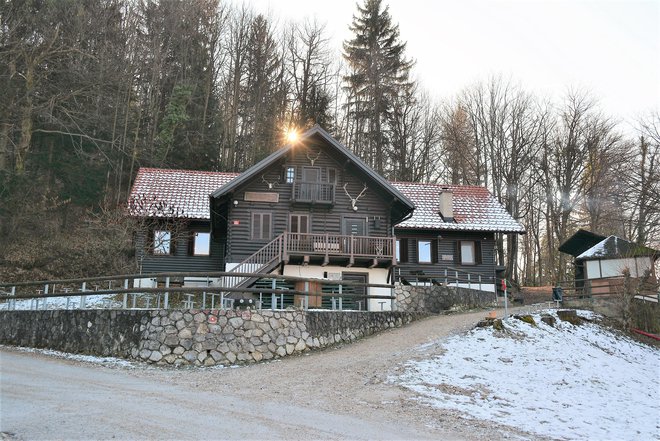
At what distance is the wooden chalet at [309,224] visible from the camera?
27891 millimetres

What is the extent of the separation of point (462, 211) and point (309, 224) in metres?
10.9

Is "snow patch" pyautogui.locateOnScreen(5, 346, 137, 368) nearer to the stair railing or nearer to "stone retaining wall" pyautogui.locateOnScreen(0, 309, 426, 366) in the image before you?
"stone retaining wall" pyautogui.locateOnScreen(0, 309, 426, 366)

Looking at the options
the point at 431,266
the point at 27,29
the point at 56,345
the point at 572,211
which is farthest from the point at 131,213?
the point at 572,211

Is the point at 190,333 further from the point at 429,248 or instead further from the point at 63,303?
the point at 429,248

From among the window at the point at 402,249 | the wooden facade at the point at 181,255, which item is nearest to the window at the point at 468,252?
the window at the point at 402,249

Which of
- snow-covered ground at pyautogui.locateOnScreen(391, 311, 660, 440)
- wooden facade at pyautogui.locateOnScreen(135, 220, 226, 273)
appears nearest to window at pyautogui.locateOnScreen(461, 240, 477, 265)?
snow-covered ground at pyautogui.locateOnScreen(391, 311, 660, 440)

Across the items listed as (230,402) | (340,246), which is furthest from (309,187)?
(230,402)

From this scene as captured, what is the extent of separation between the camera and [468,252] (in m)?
35.4

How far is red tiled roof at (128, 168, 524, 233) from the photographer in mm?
31800

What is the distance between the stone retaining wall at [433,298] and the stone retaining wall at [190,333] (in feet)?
19.0

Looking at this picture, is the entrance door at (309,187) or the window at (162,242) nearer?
the entrance door at (309,187)

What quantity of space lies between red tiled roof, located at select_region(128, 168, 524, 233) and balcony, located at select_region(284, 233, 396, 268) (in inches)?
247

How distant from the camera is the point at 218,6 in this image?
48.0 meters

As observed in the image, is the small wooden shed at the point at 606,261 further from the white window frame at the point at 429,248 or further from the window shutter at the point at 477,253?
the white window frame at the point at 429,248
